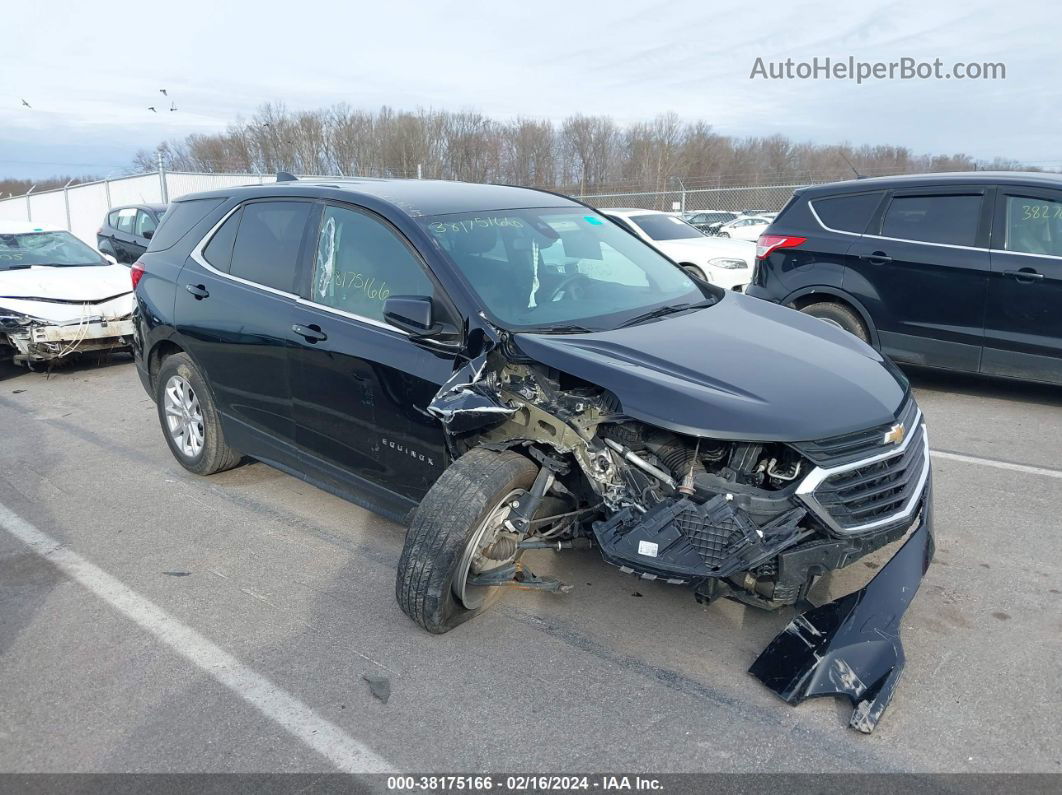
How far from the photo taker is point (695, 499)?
3.11 meters

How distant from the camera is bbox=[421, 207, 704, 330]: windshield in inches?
155

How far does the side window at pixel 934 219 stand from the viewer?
276 inches

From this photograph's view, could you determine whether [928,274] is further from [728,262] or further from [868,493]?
[728,262]

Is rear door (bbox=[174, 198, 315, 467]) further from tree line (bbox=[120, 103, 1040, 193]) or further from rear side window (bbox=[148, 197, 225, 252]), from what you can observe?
tree line (bbox=[120, 103, 1040, 193])

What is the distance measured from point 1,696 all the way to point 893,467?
352cm

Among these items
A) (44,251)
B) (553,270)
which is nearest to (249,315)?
(553,270)

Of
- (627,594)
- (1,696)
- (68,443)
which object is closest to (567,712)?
(627,594)

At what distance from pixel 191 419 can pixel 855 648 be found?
4226mm

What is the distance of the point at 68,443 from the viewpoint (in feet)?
21.4

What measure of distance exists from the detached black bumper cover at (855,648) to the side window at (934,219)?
4.60 m

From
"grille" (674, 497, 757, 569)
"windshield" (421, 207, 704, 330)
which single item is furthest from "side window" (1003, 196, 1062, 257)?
"grille" (674, 497, 757, 569)

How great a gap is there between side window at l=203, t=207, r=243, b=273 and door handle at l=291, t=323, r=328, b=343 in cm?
95

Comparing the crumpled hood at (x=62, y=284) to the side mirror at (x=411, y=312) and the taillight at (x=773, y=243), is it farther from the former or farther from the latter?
the taillight at (x=773, y=243)

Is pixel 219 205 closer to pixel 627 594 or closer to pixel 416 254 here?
pixel 416 254
